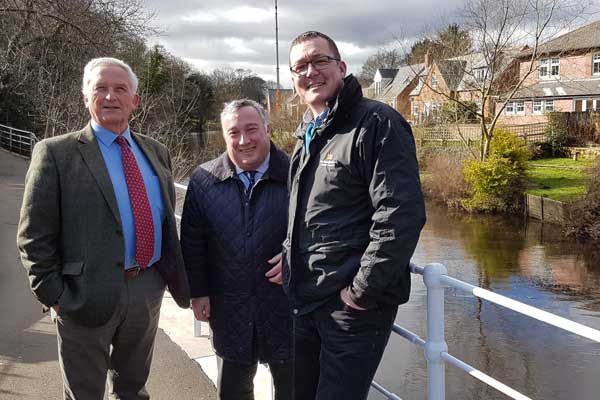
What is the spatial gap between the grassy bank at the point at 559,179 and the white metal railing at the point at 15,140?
19.0 meters

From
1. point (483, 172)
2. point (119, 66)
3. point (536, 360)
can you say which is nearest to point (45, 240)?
point (119, 66)

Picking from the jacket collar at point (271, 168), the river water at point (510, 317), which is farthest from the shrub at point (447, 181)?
the jacket collar at point (271, 168)

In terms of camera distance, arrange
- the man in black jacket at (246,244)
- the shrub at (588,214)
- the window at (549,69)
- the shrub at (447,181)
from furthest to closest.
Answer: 1. the window at (549,69)
2. the shrub at (447,181)
3. the shrub at (588,214)
4. the man in black jacket at (246,244)

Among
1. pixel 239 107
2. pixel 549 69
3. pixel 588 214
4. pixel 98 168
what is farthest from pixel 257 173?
pixel 549 69

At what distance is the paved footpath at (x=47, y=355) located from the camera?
11.4ft

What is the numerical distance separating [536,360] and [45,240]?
8.80 meters

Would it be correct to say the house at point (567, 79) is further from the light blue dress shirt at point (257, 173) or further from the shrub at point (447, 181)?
the light blue dress shirt at point (257, 173)

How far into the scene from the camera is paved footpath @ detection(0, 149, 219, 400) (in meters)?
3.46

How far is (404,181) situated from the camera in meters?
1.87

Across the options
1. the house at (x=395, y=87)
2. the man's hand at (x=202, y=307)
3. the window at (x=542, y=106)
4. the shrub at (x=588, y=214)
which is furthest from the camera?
the house at (x=395, y=87)

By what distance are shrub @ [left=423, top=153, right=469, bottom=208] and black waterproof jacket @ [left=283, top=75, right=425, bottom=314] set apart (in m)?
21.1

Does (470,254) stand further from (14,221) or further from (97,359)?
(97,359)

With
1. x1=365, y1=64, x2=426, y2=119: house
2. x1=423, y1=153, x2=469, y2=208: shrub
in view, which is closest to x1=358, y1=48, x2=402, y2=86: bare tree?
x1=365, y1=64, x2=426, y2=119: house

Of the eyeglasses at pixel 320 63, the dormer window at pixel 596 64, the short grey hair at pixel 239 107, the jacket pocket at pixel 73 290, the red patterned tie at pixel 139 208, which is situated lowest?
the jacket pocket at pixel 73 290
